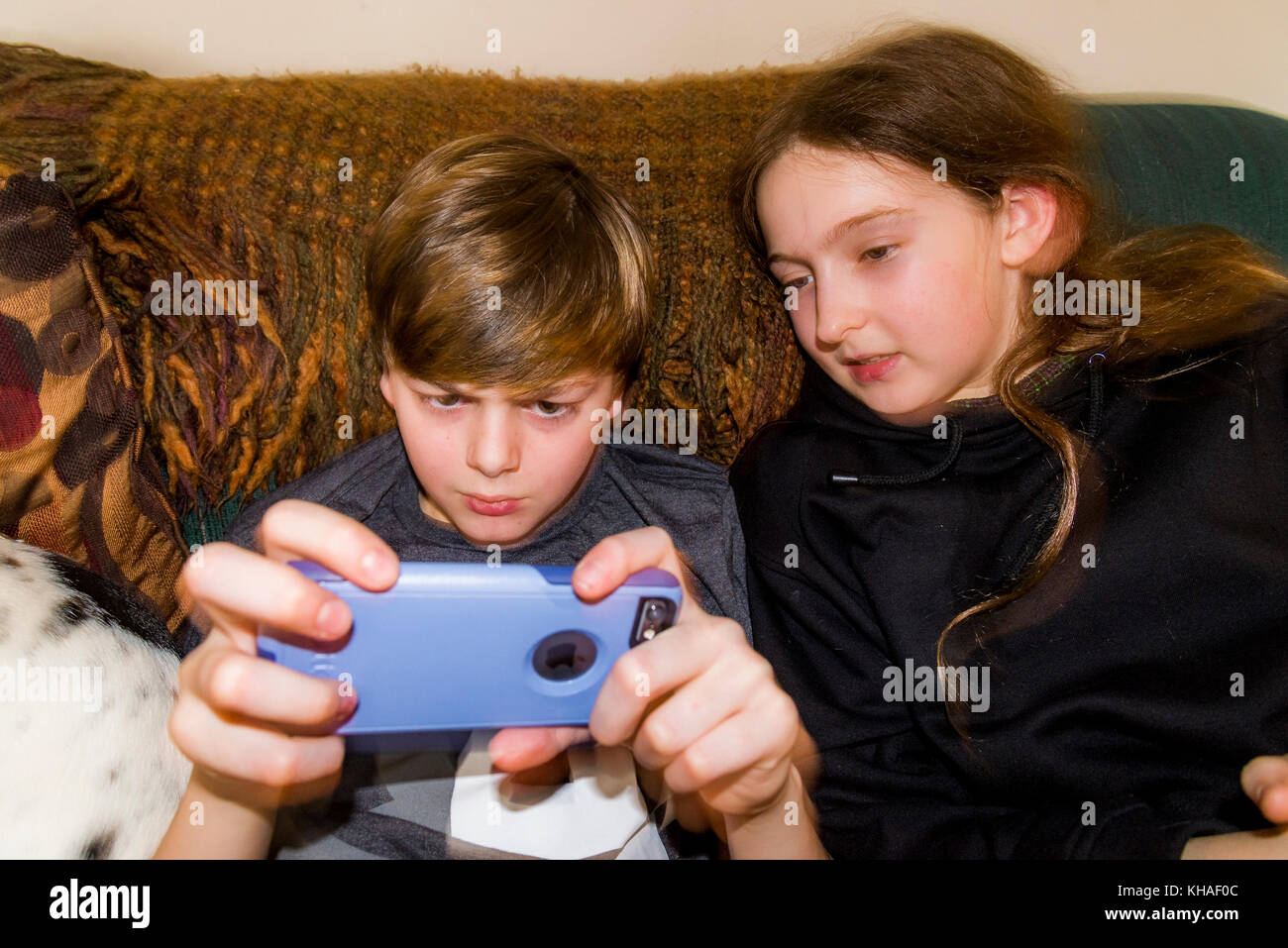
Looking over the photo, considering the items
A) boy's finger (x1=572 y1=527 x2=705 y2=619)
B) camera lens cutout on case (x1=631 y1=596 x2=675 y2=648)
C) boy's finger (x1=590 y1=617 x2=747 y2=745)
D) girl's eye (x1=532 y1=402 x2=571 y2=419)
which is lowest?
boy's finger (x1=590 y1=617 x2=747 y2=745)

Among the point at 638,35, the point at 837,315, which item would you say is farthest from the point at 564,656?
the point at 638,35

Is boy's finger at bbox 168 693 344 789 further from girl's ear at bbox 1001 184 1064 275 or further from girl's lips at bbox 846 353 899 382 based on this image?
girl's ear at bbox 1001 184 1064 275

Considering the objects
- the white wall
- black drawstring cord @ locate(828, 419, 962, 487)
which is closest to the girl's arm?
black drawstring cord @ locate(828, 419, 962, 487)

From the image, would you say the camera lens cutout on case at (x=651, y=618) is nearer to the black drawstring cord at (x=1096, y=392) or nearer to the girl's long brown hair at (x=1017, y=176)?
the girl's long brown hair at (x=1017, y=176)

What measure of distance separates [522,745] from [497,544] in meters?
0.30

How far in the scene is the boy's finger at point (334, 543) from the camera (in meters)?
0.62

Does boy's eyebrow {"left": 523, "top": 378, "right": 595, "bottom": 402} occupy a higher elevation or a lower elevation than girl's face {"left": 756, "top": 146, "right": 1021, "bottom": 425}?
lower

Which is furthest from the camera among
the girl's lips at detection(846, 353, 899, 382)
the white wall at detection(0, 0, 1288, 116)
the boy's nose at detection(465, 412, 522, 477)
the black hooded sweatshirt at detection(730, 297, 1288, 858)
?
the white wall at detection(0, 0, 1288, 116)

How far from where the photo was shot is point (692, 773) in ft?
2.25

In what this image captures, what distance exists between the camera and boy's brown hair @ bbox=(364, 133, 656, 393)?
865 millimetres

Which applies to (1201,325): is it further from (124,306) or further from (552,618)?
(124,306)

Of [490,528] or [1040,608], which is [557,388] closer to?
[490,528]

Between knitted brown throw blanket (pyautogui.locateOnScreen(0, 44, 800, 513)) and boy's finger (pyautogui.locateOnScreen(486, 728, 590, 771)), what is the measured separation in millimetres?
476
